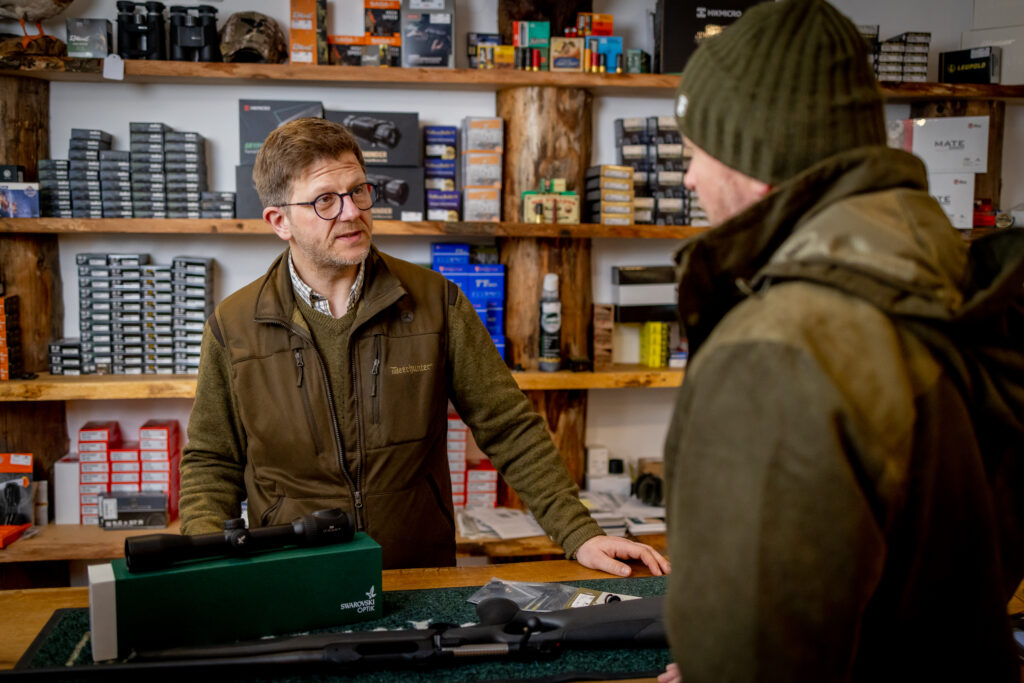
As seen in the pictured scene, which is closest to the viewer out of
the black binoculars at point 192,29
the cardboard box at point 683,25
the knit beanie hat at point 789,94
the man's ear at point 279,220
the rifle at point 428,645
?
the knit beanie hat at point 789,94

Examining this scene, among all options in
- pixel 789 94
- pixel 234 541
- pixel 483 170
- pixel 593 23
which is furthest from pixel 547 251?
pixel 789 94

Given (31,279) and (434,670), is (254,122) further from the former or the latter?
(434,670)

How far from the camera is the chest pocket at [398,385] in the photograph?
1854 mm

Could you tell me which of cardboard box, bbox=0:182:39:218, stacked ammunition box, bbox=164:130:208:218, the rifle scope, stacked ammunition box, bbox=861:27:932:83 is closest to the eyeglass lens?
the rifle scope

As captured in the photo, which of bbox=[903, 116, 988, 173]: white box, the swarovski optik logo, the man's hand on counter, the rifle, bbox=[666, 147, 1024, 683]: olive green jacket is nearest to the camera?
bbox=[666, 147, 1024, 683]: olive green jacket

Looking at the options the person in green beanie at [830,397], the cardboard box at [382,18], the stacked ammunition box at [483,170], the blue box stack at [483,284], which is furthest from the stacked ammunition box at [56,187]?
the person in green beanie at [830,397]

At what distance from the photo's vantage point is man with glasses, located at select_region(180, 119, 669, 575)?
6.02 feet

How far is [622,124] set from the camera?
327cm

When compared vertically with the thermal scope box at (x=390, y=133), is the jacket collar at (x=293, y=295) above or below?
below

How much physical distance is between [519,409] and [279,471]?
585 millimetres

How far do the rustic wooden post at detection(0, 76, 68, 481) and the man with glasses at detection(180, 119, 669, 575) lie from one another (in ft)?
5.17

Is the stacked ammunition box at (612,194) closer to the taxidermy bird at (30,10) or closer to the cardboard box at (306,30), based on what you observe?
the cardboard box at (306,30)

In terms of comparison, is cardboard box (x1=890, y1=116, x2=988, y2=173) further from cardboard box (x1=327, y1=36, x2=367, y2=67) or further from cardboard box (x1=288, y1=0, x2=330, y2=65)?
cardboard box (x1=288, y1=0, x2=330, y2=65)

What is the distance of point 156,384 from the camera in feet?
9.42
